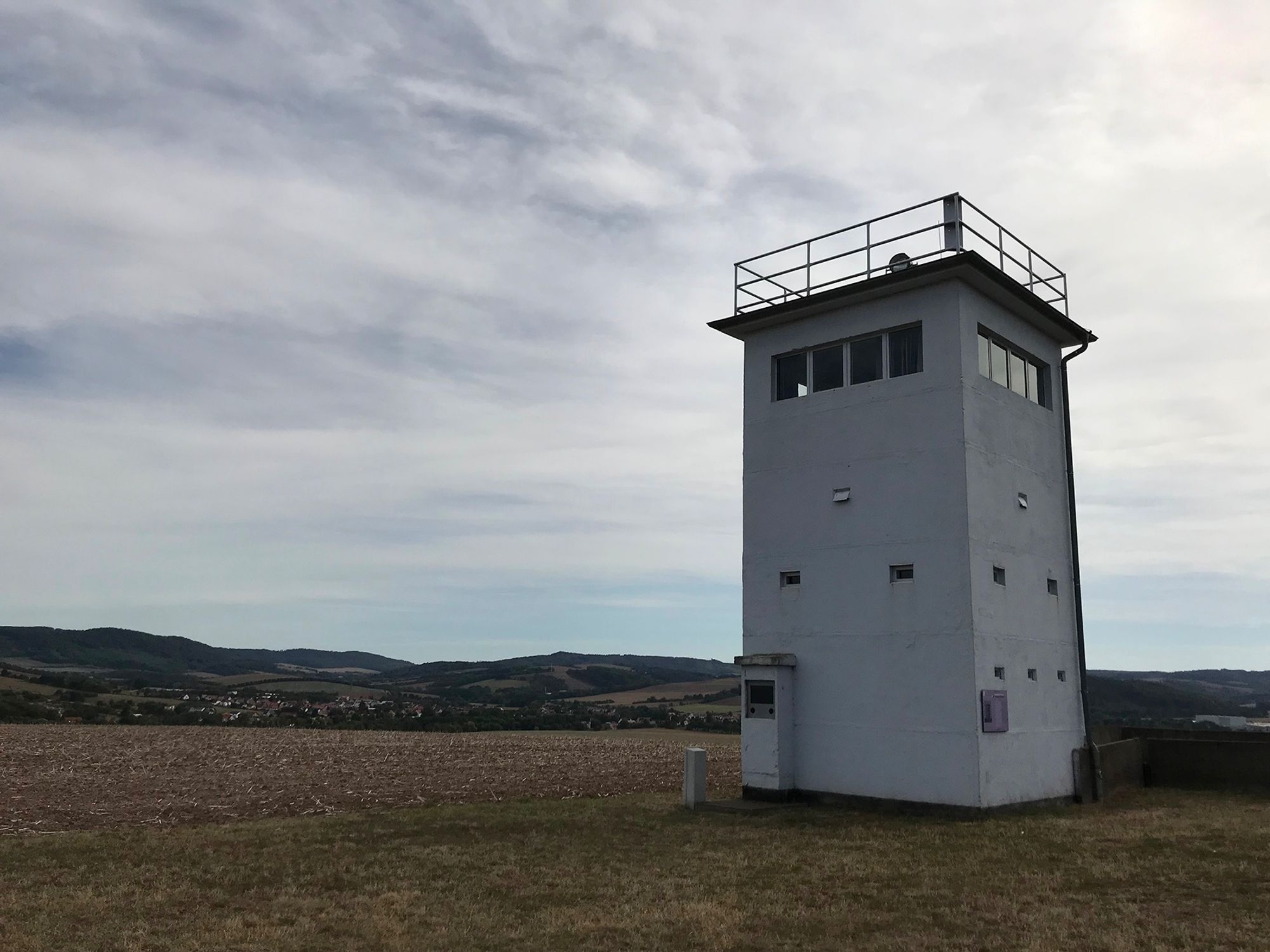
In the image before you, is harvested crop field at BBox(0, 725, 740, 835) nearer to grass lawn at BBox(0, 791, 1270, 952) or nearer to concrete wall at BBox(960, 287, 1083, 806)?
grass lawn at BBox(0, 791, 1270, 952)

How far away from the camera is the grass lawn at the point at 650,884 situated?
9555mm

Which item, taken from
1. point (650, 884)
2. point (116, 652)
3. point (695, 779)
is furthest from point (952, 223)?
point (116, 652)

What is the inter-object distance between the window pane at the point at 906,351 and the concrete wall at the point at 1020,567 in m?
0.96

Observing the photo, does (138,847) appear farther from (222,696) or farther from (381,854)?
(222,696)

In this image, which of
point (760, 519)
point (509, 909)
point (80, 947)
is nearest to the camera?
point (80, 947)

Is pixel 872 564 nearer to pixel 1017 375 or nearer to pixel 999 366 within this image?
pixel 999 366

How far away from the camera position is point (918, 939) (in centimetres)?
936

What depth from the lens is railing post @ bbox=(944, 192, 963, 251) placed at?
19250 millimetres

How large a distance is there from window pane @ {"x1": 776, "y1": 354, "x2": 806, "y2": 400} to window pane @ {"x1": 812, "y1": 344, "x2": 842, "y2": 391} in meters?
0.25

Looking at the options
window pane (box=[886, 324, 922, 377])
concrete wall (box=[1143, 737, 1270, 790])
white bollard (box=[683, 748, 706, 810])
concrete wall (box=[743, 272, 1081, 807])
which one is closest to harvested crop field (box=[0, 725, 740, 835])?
white bollard (box=[683, 748, 706, 810])

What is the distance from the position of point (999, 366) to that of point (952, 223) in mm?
3190

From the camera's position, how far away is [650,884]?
11961 millimetres

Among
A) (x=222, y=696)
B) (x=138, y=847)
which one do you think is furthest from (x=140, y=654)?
(x=138, y=847)

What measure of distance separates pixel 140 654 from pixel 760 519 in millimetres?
169981
